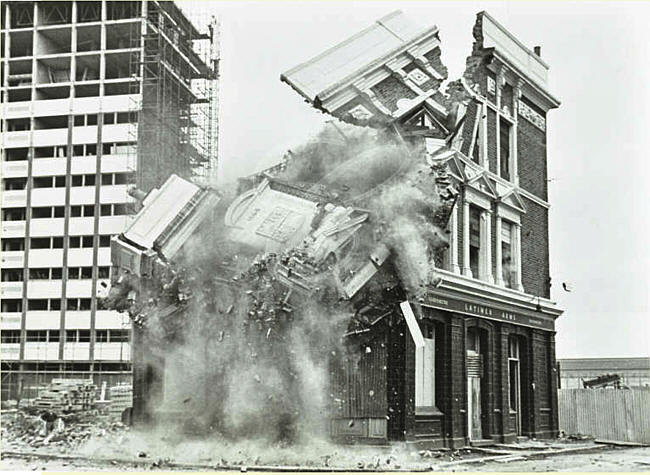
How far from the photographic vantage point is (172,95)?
1764 cm

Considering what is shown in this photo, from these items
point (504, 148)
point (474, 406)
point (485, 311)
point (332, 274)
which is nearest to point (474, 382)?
point (474, 406)

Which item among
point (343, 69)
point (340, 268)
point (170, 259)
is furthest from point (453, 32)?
point (170, 259)

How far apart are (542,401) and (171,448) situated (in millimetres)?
8196

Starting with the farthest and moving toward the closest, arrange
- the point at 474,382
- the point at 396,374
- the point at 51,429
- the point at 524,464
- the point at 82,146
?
the point at 474,382
the point at 82,146
the point at 524,464
the point at 51,429
the point at 396,374

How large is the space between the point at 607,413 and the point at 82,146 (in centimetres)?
1126

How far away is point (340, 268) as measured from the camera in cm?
1552

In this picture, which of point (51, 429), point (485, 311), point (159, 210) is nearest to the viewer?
point (51, 429)

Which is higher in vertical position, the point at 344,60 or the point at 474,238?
the point at 344,60

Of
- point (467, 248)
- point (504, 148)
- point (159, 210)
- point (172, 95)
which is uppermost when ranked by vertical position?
point (172, 95)

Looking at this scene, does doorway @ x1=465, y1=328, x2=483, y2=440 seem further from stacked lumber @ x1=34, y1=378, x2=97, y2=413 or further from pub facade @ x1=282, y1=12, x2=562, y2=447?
stacked lumber @ x1=34, y1=378, x2=97, y2=413

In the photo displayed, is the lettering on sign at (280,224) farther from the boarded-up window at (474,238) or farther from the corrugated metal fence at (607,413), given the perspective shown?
the corrugated metal fence at (607,413)

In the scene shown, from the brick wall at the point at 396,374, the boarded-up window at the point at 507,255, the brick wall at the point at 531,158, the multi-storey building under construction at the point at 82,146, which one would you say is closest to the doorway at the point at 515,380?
the boarded-up window at the point at 507,255

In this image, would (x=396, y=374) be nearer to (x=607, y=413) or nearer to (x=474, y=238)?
(x=474, y=238)

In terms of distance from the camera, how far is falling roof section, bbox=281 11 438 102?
16297 mm
